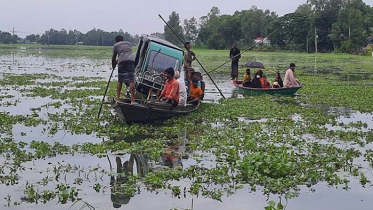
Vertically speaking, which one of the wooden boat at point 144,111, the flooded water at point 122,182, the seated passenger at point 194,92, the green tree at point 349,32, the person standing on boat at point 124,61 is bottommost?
the flooded water at point 122,182

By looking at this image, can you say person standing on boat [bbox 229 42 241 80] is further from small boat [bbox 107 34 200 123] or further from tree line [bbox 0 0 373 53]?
tree line [bbox 0 0 373 53]

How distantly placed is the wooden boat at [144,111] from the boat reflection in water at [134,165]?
6.41 ft

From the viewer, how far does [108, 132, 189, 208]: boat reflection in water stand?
7.57 metres

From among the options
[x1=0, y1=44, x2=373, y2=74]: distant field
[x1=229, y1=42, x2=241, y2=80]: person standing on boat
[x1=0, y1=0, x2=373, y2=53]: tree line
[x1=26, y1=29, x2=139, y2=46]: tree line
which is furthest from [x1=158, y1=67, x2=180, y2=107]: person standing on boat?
[x1=26, y1=29, x2=139, y2=46]: tree line

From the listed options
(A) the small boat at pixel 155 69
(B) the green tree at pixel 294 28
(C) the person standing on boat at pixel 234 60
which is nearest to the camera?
(A) the small boat at pixel 155 69

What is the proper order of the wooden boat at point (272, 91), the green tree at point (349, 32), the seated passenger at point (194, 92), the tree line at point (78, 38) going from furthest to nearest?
1. the tree line at point (78, 38)
2. the green tree at point (349, 32)
3. the wooden boat at point (272, 91)
4. the seated passenger at point (194, 92)

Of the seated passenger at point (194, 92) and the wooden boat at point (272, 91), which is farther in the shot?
the wooden boat at point (272, 91)

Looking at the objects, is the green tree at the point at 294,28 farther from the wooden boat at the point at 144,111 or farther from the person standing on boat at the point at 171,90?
the wooden boat at the point at 144,111

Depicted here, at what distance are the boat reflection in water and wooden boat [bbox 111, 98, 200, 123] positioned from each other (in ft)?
6.41

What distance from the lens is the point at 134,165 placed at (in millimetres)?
9250

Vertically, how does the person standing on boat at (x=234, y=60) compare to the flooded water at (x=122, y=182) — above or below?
above

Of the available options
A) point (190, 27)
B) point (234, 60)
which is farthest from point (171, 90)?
point (190, 27)

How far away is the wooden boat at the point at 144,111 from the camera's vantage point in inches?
493

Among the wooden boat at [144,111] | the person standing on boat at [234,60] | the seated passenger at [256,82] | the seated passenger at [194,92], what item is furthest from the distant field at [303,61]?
the wooden boat at [144,111]
